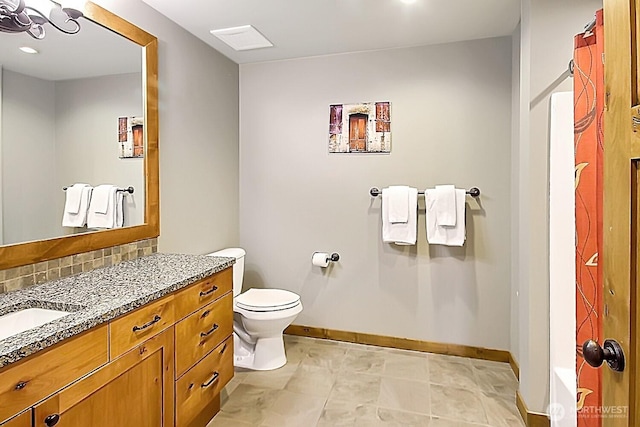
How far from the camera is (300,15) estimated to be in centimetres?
239

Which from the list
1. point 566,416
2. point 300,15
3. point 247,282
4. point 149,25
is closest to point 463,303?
point 566,416

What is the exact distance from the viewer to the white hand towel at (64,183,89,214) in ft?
6.09

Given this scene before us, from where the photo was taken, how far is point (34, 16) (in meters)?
1.68

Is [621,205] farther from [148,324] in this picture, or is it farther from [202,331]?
[202,331]

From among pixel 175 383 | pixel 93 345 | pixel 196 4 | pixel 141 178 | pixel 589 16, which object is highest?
pixel 196 4

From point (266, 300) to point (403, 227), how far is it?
111cm

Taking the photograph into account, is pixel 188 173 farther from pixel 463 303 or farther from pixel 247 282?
pixel 463 303

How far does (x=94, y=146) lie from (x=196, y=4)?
990 millimetres

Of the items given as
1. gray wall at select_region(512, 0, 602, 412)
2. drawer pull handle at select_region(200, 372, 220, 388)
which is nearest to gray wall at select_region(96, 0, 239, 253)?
drawer pull handle at select_region(200, 372, 220, 388)

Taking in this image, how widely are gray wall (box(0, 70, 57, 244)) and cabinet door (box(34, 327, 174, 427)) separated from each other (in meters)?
0.72

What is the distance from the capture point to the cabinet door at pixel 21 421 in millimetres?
1007

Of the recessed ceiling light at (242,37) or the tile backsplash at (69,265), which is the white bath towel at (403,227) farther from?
the tile backsplash at (69,265)

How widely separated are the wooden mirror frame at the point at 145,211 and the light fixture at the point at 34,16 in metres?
0.09

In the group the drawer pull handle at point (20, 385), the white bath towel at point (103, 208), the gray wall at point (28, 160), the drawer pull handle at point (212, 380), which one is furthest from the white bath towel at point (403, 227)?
the drawer pull handle at point (20, 385)
